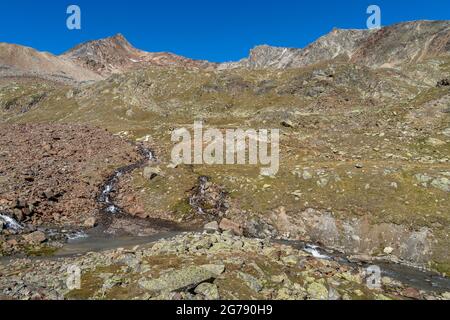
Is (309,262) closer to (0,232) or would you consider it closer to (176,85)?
(0,232)

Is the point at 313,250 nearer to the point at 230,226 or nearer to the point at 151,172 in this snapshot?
the point at 230,226

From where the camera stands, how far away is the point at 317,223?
126 ft

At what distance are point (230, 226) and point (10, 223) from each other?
61.2 ft

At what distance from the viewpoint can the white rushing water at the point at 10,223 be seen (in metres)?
34.7

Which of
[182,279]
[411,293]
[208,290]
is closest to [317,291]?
[208,290]

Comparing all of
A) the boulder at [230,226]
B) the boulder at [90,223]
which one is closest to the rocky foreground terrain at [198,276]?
the boulder at [230,226]

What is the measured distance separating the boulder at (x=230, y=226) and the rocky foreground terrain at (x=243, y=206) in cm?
14

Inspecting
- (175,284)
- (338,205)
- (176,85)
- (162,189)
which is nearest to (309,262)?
(175,284)

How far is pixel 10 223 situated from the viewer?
116 ft

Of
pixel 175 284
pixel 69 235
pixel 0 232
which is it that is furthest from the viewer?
pixel 69 235

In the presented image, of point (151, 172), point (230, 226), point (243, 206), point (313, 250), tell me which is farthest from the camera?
point (151, 172)

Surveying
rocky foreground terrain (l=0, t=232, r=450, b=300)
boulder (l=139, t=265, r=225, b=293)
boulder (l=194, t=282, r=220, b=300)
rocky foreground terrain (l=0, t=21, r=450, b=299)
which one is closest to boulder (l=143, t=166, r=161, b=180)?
rocky foreground terrain (l=0, t=21, r=450, b=299)

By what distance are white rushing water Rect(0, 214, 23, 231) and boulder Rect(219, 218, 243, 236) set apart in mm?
17056

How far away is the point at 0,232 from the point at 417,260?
Answer: 3242 cm
